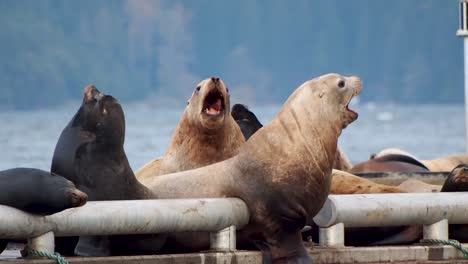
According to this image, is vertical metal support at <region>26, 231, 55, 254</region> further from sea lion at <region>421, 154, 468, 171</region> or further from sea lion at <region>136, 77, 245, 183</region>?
sea lion at <region>421, 154, 468, 171</region>

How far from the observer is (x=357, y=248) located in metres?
9.30

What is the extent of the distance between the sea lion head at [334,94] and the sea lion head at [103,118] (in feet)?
3.52

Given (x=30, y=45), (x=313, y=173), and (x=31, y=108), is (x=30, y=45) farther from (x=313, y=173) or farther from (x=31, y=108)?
(x=313, y=173)

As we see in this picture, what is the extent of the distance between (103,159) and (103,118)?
0.23 m

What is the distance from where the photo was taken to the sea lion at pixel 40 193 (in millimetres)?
8133

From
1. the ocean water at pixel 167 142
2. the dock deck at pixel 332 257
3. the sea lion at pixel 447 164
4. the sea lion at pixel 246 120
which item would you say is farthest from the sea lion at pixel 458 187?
the ocean water at pixel 167 142

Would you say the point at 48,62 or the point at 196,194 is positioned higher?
the point at 48,62

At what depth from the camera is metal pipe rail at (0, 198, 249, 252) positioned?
8203mm

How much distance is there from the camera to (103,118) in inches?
360

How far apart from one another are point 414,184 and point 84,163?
11.1 ft

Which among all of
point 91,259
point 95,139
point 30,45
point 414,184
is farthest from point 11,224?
point 30,45

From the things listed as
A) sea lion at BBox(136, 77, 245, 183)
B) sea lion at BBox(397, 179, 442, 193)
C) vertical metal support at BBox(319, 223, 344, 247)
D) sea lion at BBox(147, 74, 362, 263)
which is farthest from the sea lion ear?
sea lion at BBox(397, 179, 442, 193)

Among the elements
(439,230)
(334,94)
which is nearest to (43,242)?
(334,94)

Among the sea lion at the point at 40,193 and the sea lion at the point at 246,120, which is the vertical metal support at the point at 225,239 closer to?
the sea lion at the point at 40,193
